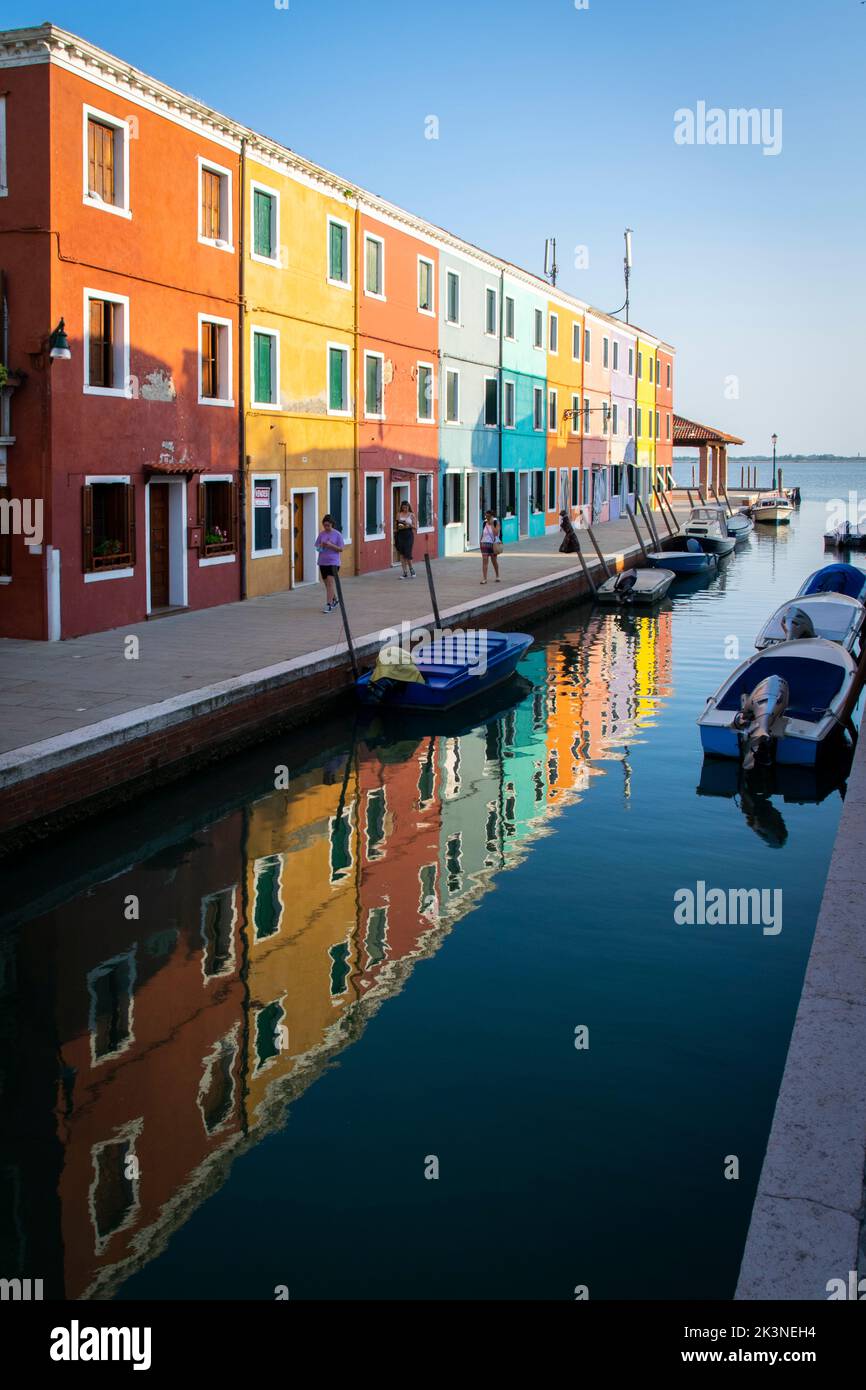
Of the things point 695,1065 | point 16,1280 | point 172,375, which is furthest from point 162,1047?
point 172,375

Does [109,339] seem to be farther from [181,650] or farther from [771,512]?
[771,512]

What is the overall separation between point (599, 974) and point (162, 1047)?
2.96m

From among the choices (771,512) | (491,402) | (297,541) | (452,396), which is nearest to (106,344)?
(297,541)

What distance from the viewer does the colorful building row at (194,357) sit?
17.9m

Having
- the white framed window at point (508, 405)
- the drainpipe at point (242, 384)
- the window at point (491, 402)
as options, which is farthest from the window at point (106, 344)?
the white framed window at point (508, 405)

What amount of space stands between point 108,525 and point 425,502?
14.8 metres

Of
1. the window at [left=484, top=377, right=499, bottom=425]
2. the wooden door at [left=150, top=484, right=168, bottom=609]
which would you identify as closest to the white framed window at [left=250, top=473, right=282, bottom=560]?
the wooden door at [left=150, top=484, right=168, bottom=609]

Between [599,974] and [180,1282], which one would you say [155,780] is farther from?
[180,1282]

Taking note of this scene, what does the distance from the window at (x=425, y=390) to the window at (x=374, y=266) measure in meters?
3.21

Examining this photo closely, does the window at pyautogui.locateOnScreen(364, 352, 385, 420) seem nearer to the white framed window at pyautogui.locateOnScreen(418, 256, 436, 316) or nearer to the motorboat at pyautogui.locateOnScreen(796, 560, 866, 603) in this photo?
the white framed window at pyautogui.locateOnScreen(418, 256, 436, 316)

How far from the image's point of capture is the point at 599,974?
9203mm

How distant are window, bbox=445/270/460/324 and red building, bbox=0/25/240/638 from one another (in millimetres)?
12377

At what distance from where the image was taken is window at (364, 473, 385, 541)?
2967 centimetres

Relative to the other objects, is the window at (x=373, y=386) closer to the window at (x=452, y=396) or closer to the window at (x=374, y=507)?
the window at (x=374, y=507)
